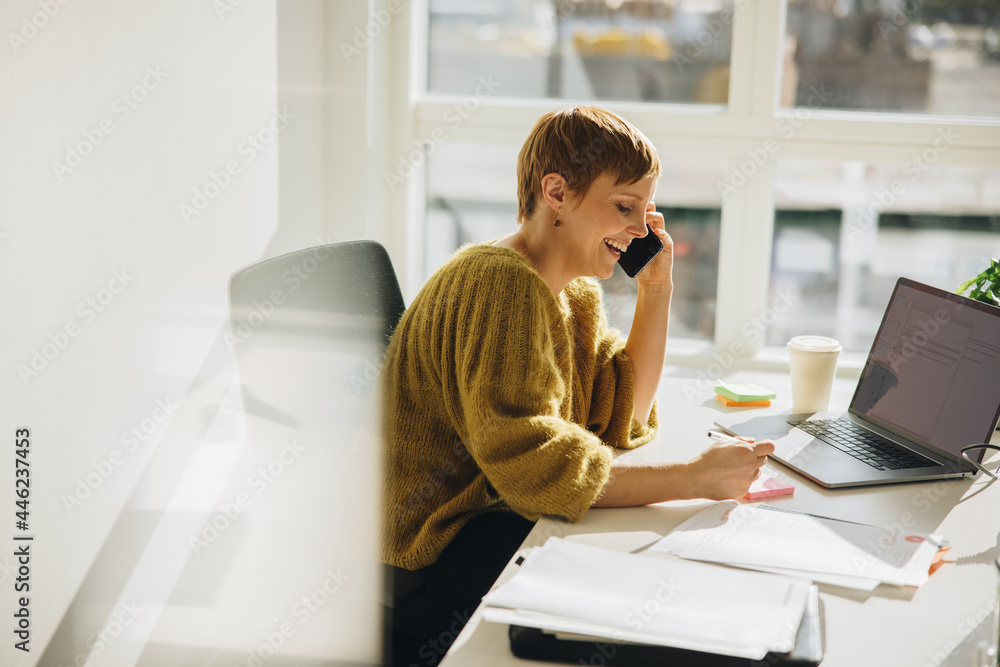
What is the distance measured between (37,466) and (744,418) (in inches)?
47.5

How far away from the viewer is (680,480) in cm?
124

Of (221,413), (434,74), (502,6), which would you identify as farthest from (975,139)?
(221,413)

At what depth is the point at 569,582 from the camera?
3.17 ft

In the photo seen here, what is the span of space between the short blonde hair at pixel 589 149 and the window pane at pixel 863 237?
112 cm

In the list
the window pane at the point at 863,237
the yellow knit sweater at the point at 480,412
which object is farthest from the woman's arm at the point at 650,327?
the window pane at the point at 863,237

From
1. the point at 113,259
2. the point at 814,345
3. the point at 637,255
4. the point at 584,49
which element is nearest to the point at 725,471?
the point at 637,255

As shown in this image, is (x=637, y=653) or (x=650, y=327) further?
(x=650, y=327)

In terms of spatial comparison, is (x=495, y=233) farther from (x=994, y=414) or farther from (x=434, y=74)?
(x=994, y=414)

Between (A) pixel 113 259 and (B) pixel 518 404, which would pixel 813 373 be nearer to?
(B) pixel 518 404

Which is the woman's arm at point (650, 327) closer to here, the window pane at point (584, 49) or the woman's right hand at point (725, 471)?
the woman's right hand at point (725, 471)

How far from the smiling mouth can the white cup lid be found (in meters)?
0.46

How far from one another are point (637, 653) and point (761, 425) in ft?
2.78

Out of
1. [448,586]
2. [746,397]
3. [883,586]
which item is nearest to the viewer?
[883,586]

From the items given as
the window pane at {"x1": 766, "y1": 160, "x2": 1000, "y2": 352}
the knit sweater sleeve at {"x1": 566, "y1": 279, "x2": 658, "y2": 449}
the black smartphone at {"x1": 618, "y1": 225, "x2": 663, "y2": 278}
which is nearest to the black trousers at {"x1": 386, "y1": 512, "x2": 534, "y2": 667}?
the knit sweater sleeve at {"x1": 566, "y1": 279, "x2": 658, "y2": 449}
